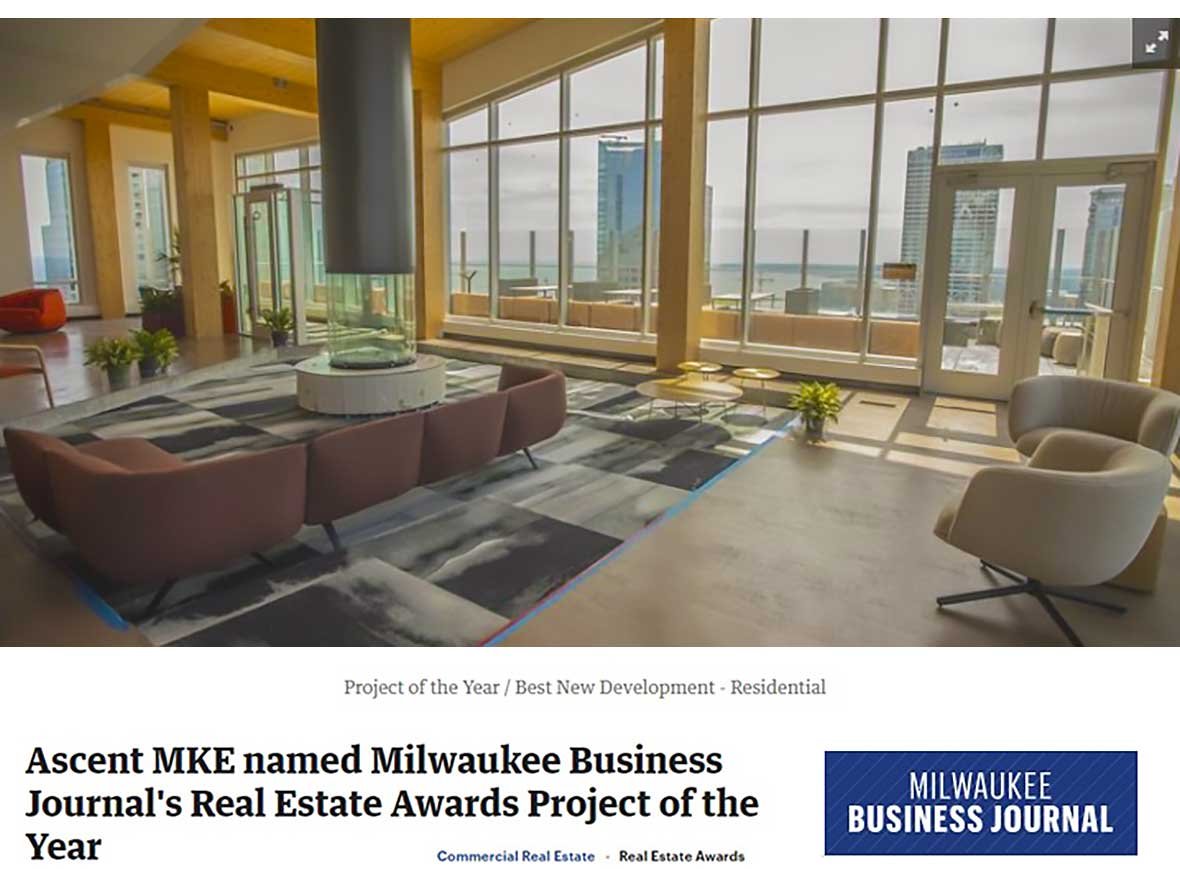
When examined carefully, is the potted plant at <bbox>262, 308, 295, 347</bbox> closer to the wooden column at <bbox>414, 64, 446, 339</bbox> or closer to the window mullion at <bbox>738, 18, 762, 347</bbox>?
the wooden column at <bbox>414, 64, 446, 339</bbox>

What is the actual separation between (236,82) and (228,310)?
349 centimetres

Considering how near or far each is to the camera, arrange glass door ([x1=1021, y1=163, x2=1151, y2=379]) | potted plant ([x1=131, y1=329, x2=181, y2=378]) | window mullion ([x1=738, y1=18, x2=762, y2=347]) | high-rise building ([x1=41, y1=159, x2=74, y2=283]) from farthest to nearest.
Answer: high-rise building ([x1=41, y1=159, x2=74, y2=283]) → window mullion ([x1=738, y1=18, x2=762, y2=347]) → potted plant ([x1=131, y1=329, x2=181, y2=378]) → glass door ([x1=1021, y1=163, x2=1151, y2=379])

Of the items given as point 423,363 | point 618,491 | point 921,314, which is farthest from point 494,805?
point 921,314

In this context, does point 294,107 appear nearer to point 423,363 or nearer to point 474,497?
point 423,363

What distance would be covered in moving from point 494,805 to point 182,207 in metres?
12.2

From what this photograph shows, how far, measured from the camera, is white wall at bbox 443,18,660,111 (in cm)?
1016

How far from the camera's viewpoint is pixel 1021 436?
17.4 ft

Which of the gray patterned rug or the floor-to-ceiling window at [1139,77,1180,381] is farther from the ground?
the floor-to-ceiling window at [1139,77,1180,381]

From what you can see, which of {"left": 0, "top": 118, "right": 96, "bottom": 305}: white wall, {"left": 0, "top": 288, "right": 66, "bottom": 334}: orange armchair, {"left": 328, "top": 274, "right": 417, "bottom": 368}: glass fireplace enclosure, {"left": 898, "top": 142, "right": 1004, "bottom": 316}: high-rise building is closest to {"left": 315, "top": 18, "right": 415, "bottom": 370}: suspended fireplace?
{"left": 328, "top": 274, "right": 417, "bottom": 368}: glass fireplace enclosure

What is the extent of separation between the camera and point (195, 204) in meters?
11.8

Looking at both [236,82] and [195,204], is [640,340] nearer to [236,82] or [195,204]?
[195,204]

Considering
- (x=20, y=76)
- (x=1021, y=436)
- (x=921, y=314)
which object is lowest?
(x=1021, y=436)

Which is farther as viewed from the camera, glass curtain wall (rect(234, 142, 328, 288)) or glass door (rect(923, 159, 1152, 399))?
glass curtain wall (rect(234, 142, 328, 288))

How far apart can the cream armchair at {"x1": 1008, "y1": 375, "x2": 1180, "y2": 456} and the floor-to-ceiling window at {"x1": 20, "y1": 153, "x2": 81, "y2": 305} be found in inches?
636
